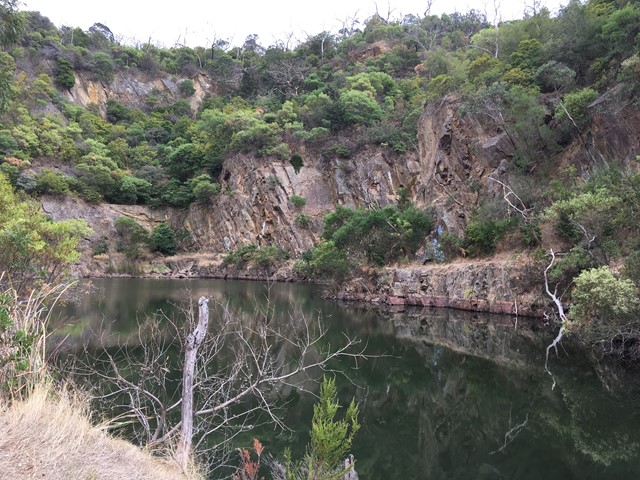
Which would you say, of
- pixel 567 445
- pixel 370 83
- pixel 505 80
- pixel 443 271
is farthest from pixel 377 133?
pixel 567 445

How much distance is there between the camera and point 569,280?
17.2m

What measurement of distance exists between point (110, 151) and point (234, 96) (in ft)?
65.9

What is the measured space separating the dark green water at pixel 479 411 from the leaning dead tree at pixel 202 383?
64cm

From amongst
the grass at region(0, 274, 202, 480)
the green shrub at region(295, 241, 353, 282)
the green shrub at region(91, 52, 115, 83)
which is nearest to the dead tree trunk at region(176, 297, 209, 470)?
the grass at region(0, 274, 202, 480)

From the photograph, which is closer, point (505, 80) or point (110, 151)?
point (505, 80)

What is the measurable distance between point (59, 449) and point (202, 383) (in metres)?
2.93

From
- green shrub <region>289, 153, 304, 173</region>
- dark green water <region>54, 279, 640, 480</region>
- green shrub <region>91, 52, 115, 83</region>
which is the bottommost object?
dark green water <region>54, 279, 640, 480</region>

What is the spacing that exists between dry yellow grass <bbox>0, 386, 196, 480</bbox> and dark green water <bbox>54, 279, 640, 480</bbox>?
2.79 m

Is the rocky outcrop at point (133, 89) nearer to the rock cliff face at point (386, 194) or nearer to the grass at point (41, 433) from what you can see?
the rock cliff face at point (386, 194)

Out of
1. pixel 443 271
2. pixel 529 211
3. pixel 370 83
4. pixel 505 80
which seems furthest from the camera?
pixel 370 83

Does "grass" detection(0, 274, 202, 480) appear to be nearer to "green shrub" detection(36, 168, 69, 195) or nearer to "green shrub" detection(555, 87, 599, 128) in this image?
"green shrub" detection(555, 87, 599, 128)

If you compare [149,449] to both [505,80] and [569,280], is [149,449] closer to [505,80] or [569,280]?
[569,280]

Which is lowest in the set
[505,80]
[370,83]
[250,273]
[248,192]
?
[250,273]

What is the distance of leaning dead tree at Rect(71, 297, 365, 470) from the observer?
192 inches
